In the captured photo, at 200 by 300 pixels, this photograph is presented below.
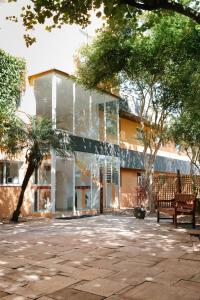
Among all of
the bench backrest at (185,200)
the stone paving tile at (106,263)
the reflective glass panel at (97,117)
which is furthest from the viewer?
the reflective glass panel at (97,117)

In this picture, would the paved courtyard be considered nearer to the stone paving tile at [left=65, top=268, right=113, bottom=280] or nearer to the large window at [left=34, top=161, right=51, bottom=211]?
the stone paving tile at [left=65, top=268, right=113, bottom=280]

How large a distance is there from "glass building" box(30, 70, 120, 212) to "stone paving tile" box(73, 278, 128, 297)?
11121 millimetres

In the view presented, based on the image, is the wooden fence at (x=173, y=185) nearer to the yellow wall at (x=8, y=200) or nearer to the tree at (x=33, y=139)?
the tree at (x=33, y=139)

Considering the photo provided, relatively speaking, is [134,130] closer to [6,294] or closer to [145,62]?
[145,62]

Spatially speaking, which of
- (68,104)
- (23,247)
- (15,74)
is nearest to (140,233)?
(23,247)

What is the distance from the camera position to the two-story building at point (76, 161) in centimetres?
1519

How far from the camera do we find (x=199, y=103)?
17.2 m

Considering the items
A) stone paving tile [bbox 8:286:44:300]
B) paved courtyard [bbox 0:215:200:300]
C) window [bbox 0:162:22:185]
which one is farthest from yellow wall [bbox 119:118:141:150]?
stone paving tile [bbox 8:286:44:300]

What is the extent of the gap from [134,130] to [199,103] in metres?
8.95

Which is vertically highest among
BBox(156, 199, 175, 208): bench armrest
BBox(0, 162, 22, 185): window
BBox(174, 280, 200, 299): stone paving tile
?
BBox(0, 162, 22, 185): window

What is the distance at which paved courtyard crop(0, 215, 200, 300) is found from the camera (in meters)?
4.34

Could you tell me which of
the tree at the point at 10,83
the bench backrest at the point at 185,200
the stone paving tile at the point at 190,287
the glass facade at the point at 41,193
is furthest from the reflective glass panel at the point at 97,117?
the stone paving tile at the point at 190,287

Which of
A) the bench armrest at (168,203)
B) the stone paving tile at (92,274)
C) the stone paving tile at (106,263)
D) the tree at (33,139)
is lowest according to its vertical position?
the stone paving tile at (106,263)

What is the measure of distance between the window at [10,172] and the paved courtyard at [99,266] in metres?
5.51
